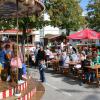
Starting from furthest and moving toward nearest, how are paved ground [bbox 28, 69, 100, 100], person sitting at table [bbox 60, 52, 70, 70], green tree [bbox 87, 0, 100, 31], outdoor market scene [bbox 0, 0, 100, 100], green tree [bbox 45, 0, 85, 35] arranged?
green tree [bbox 87, 0, 100, 31], green tree [bbox 45, 0, 85, 35], person sitting at table [bbox 60, 52, 70, 70], paved ground [bbox 28, 69, 100, 100], outdoor market scene [bbox 0, 0, 100, 100]

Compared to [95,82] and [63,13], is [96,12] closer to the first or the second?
[63,13]

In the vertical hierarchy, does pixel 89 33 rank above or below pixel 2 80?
above

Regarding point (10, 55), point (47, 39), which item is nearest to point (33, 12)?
point (10, 55)

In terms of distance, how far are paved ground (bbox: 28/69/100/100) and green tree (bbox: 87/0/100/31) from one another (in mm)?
33683

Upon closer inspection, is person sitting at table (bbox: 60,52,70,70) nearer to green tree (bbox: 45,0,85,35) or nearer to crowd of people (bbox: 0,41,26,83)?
crowd of people (bbox: 0,41,26,83)

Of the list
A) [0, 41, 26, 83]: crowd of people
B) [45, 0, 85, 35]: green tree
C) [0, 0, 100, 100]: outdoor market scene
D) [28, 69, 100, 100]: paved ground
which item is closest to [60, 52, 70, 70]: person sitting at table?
[0, 0, 100, 100]: outdoor market scene

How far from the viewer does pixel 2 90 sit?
438 inches

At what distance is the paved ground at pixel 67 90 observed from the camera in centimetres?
1457

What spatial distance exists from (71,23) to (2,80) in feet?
80.1

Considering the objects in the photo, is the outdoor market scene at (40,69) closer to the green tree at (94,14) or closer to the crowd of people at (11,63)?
the crowd of people at (11,63)

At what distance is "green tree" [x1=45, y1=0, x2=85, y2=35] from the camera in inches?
1282

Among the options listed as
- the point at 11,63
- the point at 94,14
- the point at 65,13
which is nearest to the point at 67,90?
the point at 11,63

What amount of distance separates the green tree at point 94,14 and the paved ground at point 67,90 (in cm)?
3368

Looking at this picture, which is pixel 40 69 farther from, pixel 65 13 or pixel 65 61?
pixel 65 13
